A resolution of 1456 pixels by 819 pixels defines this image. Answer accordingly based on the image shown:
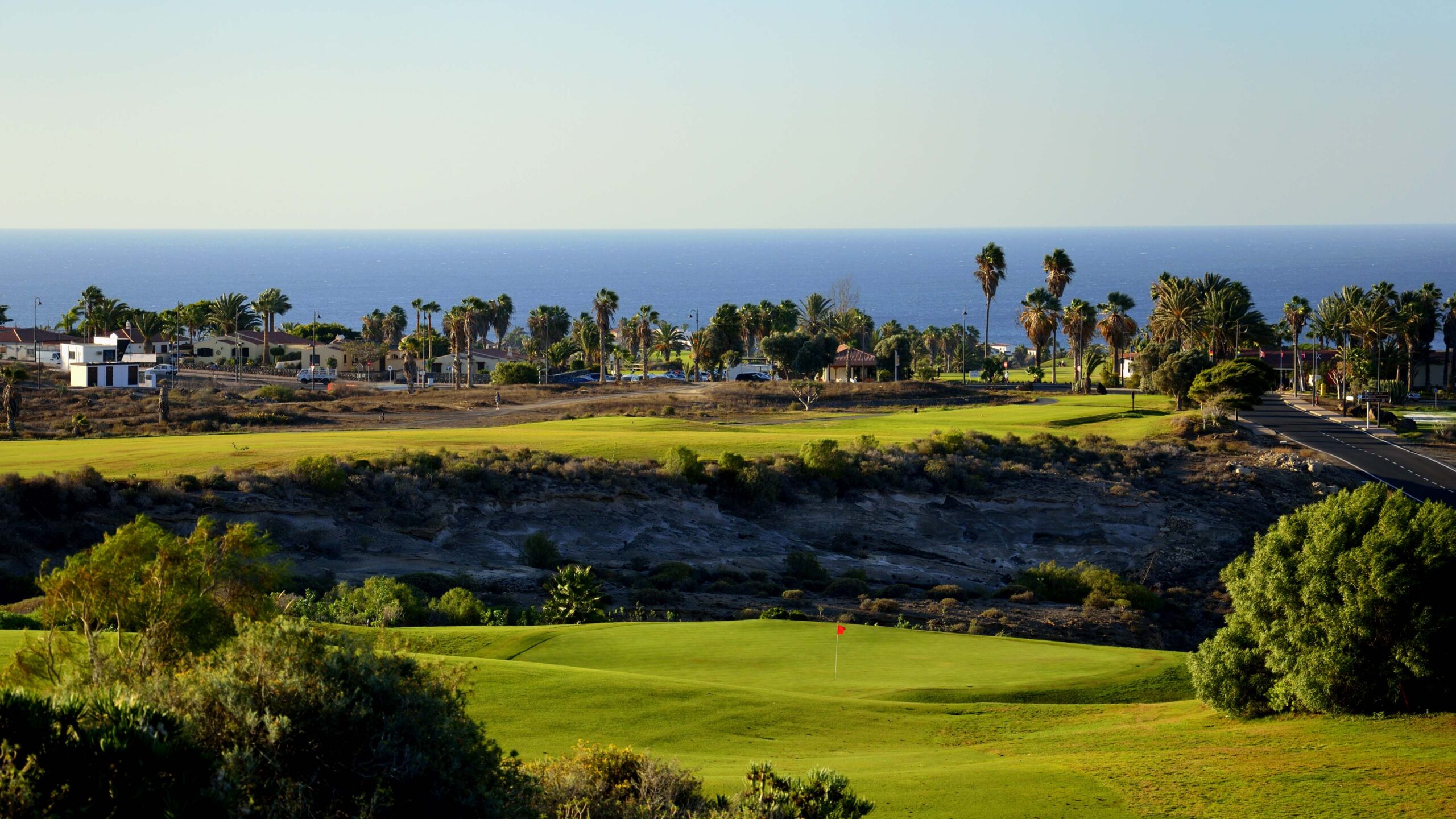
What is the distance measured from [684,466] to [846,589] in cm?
1218

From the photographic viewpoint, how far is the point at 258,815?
934cm

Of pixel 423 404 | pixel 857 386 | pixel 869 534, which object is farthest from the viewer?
pixel 857 386

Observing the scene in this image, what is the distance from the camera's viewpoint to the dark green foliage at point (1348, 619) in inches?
707

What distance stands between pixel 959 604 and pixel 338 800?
27310 mm

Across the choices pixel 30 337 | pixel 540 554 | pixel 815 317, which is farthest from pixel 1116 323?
pixel 30 337

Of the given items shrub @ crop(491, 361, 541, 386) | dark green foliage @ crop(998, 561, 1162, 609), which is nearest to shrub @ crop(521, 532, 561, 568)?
dark green foliage @ crop(998, 561, 1162, 609)

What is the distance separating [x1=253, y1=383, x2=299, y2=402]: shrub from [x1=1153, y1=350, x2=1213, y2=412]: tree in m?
55.3

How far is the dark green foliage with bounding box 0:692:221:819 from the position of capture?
828 cm

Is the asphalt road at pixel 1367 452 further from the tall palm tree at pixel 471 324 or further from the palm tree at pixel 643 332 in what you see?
the tall palm tree at pixel 471 324

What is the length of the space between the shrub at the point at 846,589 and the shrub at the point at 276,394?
162ft

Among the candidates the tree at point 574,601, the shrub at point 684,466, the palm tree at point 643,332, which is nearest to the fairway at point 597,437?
the shrub at point 684,466

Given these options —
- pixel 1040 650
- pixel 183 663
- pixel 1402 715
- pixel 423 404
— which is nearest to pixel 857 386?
pixel 423 404

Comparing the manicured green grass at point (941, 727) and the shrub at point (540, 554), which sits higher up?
the manicured green grass at point (941, 727)

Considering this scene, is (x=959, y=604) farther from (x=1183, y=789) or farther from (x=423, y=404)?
(x=423, y=404)
